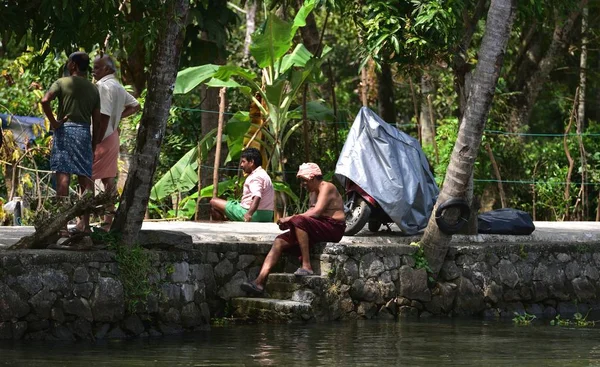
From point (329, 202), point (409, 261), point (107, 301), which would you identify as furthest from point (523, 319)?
point (107, 301)

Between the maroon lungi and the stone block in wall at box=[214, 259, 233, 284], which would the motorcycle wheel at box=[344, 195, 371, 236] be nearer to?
the maroon lungi

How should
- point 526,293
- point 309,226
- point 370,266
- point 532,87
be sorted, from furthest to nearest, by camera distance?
point 532,87
point 526,293
point 370,266
point 309,226

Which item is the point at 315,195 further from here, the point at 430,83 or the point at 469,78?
the point at 430,83

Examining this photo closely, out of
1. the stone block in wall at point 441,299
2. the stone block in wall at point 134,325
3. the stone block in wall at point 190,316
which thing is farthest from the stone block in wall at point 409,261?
the stone block in wall at point 134,325

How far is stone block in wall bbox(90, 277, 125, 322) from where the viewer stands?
1103 cm

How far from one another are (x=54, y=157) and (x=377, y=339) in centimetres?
351

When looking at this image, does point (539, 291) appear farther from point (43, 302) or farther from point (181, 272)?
point (43, 302)

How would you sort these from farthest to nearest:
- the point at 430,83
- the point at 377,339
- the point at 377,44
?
the point at 430,83 → the point at 377,44 → the point at 377,339

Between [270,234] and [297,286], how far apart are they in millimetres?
1058

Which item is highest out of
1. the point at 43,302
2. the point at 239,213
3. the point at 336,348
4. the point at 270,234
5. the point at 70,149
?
the point at 70,149

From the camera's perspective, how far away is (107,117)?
41.6 feet

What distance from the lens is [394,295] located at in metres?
13.5

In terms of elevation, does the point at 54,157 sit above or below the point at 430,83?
below

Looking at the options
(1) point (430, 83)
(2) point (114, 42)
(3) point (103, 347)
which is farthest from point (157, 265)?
(1) point (430, 83)
